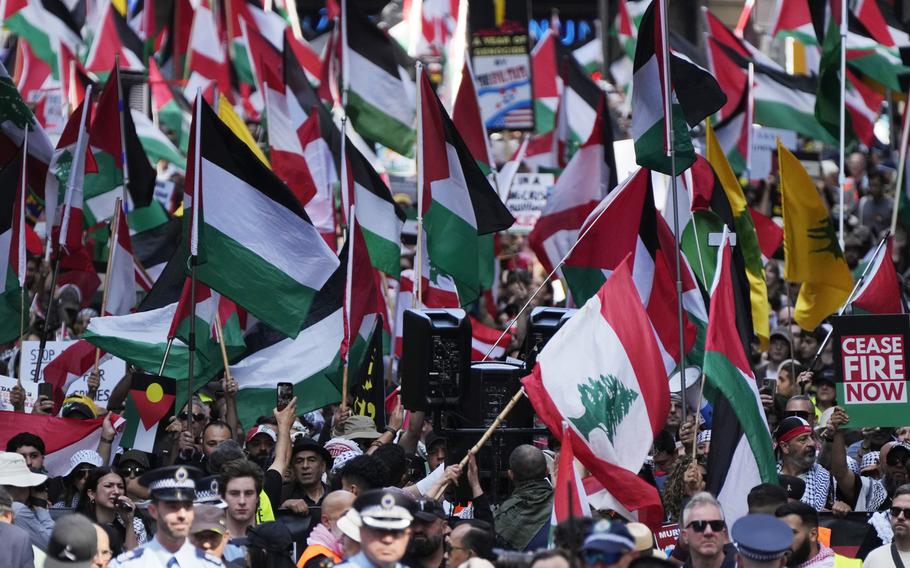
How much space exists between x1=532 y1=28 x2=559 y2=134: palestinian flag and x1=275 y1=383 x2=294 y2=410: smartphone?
590 inches

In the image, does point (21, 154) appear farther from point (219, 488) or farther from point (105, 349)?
point (219, 488)

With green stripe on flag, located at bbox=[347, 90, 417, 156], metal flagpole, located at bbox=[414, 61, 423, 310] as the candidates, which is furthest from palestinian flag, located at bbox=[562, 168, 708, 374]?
green stripe on flag, located at bbox=[347, 90, 417, 156]

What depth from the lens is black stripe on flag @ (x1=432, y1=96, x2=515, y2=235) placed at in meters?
15.4

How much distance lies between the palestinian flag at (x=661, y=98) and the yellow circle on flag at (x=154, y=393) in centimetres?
368

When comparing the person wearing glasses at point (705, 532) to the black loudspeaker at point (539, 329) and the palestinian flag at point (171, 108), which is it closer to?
the black loudspeaker at point (539, 329)

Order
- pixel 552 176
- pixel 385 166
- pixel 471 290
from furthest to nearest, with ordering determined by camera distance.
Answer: pixel 385 166 < pixel 552 176 < pixel 471 290

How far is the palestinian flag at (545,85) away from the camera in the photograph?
28.1 metres

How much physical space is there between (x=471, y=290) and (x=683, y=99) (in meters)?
2.61

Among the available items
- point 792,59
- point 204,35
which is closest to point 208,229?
point 204,35

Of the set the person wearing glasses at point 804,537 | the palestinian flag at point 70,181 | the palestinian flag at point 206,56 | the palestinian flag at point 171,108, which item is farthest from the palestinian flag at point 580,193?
the palestinian flag at point 171,108

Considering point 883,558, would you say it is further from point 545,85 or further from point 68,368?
point 545,85

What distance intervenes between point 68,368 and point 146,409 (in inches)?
102

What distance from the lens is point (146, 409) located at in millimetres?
12781

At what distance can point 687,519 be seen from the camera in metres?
9.14
